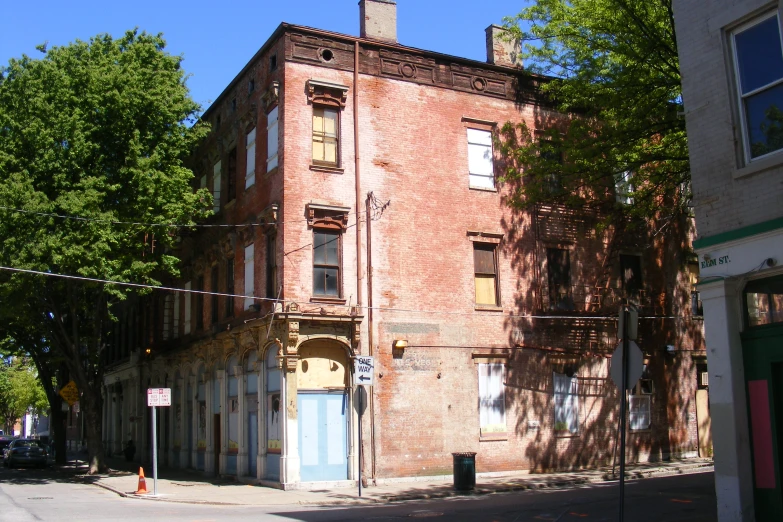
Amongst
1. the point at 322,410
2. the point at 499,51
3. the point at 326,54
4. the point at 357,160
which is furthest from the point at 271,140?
the point at 499,51

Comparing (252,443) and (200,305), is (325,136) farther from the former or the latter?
(200,305)

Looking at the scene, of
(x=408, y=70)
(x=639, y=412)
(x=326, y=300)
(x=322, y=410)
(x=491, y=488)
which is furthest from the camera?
(x=639, y=412)

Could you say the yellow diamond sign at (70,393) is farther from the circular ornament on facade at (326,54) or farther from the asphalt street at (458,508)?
the circular ornament on facade at (326,54)

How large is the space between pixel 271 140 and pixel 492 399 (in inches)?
406

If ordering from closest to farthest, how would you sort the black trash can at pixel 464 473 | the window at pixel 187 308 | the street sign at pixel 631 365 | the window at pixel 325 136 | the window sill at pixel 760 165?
→ the window sill at pixel 760 165 < the street sign at pixel 631 365 < the black trash can at pixel 464 473 < the window at pixel 325 136 < the window at pixel 187 308

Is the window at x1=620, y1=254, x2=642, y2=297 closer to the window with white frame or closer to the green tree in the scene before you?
the window with white frame

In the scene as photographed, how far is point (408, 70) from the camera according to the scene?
2409cm

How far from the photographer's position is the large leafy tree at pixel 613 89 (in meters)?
18.2

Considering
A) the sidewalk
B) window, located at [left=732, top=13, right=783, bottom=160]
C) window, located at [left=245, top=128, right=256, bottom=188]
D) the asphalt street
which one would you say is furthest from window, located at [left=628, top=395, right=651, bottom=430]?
window, located at [left=732, top=13, right=783, bottom=160]

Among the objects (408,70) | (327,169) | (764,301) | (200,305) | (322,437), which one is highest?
(408,70)

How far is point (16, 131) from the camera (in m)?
24.2

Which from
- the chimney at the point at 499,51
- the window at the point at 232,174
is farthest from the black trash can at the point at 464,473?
the chimney at the point at 499,51

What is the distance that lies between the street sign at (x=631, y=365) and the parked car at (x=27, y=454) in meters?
31.8

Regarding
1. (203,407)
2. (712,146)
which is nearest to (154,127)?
(203,407)
